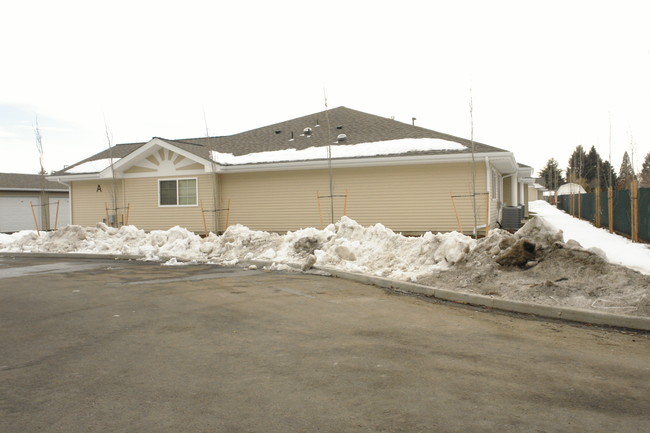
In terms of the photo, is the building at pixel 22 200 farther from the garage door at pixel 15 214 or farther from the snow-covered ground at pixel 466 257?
the snow-covered ground at pixel 466 257

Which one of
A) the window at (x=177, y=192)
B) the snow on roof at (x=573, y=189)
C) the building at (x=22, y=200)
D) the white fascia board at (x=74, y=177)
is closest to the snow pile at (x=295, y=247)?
the window at (x=177, y=192)

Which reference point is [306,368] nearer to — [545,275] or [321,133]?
[545,275]

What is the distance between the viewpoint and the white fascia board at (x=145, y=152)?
20.8 meters

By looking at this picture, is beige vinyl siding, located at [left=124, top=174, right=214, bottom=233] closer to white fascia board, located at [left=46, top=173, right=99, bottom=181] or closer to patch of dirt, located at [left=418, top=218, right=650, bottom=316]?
white fascia board, located at [left=46, top=173, right=99, bottom=181]

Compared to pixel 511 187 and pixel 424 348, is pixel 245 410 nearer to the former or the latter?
pixel 424 348

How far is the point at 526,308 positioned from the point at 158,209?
1860cm

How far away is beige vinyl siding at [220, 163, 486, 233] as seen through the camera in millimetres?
18688

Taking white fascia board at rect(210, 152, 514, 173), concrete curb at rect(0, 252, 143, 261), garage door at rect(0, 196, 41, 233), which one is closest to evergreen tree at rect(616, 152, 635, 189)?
white fascia board at rect(210, 152, 514, 173)

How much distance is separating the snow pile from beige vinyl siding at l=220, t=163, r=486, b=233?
4865mm

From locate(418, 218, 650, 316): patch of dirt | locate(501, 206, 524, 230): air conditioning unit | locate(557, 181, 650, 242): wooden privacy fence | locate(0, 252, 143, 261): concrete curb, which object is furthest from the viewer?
locate(501, 206, 524, 230): air conditioning unit

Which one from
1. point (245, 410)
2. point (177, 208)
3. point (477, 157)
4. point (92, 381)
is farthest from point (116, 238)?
point (245, 410)

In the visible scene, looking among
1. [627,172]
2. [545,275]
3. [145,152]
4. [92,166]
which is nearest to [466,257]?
[545,275]

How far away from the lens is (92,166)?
82.2ft

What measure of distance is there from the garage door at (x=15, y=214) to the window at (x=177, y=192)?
1920cm
